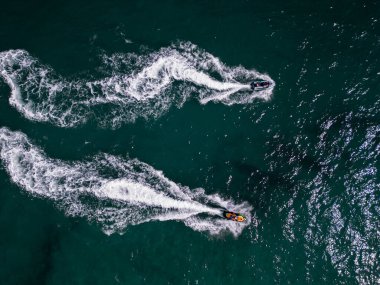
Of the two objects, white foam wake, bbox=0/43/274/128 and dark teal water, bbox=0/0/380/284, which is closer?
dark teal water, bbox=0/0/380/284

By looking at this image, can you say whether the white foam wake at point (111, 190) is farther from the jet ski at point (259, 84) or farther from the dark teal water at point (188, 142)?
the jet ski at point (259, 84)

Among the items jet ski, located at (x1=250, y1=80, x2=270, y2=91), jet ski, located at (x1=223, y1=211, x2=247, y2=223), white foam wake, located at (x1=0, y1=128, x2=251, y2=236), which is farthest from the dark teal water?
jet ski, located at (x1=223, y1=211, x2=247, y2=223)

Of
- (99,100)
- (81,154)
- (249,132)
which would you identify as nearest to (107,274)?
(81,154)

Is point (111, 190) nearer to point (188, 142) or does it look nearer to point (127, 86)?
point (188, 142)

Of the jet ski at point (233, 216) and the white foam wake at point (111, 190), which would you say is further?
the white foam wake at point (111, 190)

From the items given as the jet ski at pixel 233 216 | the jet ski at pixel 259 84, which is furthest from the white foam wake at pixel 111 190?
the jet ski at pixel 259 84

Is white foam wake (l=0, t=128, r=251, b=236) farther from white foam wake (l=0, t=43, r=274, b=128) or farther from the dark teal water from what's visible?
white foam wake (l=0, t=43, r=274, b=128)

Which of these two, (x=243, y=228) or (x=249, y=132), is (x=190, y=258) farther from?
(x=249, y=132)
